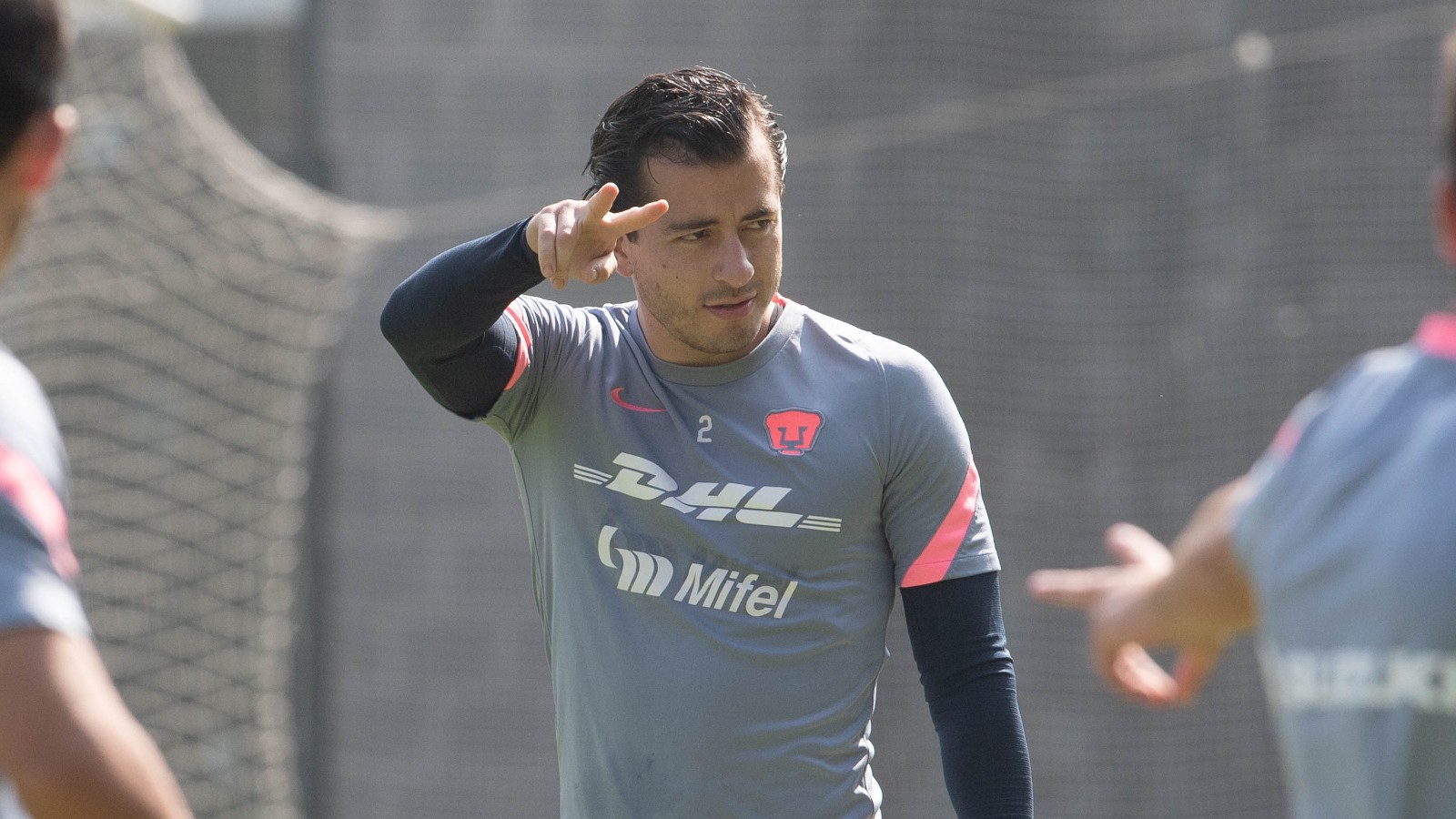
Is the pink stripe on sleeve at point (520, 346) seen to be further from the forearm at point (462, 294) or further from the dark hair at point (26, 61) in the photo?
the dark hair at point (26, 61)

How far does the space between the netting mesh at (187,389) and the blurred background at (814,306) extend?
2 cm

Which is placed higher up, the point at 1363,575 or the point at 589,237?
the point at 589,237

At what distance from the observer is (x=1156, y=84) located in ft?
19.5

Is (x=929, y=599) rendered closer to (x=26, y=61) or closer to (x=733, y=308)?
(x=733, y=308)

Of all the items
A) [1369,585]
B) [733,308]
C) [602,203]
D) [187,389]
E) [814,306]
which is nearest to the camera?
[1369,585]

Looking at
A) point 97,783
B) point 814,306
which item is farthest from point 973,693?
point 814,306

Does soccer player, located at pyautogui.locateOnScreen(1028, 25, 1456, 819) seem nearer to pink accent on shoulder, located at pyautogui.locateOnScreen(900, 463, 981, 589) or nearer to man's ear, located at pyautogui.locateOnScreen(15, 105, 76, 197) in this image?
pink accent on shoulder, located at pyautogui.locateOnScreen(900, 463, 981, 589)

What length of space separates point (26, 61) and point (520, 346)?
0.94 meters

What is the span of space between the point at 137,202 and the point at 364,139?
978 mm

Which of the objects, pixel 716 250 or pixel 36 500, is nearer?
pixel 36 500

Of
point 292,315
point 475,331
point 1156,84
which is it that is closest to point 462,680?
point 292,315

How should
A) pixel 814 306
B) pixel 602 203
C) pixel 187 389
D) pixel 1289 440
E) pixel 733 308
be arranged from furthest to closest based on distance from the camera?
pixel 814 306 < pixel 187 389 < pixel 733 308 < pixel 602 203 < pixel 1289 440

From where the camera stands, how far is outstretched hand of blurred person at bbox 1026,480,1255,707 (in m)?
1.31

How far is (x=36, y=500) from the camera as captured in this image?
119 centimetres
